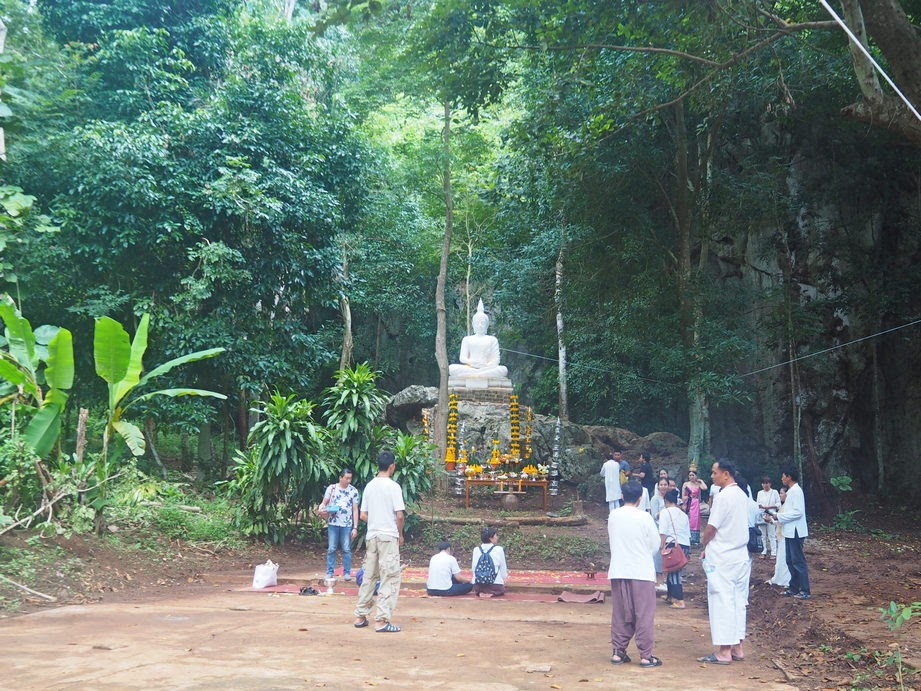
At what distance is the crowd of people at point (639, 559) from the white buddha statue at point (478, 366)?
29.6 ft

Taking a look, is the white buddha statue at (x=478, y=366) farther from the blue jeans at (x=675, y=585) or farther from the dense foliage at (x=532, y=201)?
the blue jeans at (x=675, y=585)

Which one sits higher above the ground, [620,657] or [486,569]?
[486,569]

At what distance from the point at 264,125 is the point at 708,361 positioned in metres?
9.19

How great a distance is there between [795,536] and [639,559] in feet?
12.0

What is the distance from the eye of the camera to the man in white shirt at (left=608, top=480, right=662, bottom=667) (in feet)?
18.0

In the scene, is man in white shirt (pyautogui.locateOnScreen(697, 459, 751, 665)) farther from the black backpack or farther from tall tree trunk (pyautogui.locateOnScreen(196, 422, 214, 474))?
tall tree trunk (pyautogui.locateOnScreen(196, 422, 214, 474))

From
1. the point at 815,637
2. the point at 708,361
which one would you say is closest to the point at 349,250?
the point at 708,361

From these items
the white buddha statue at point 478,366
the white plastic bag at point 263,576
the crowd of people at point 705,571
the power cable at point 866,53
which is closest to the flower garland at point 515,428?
the white buddha statue at point 478,366

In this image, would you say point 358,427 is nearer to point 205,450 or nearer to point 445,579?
point 445,579

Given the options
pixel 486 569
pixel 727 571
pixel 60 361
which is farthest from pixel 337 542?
pixel 727 571

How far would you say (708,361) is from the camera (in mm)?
14609

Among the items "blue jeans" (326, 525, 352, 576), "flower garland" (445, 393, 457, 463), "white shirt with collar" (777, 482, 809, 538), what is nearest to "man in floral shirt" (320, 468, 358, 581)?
"blue jeans" (326, 525, 352, 576)

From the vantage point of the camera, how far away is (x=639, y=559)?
560 centimetres

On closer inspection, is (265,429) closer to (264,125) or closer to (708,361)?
(264,125)
